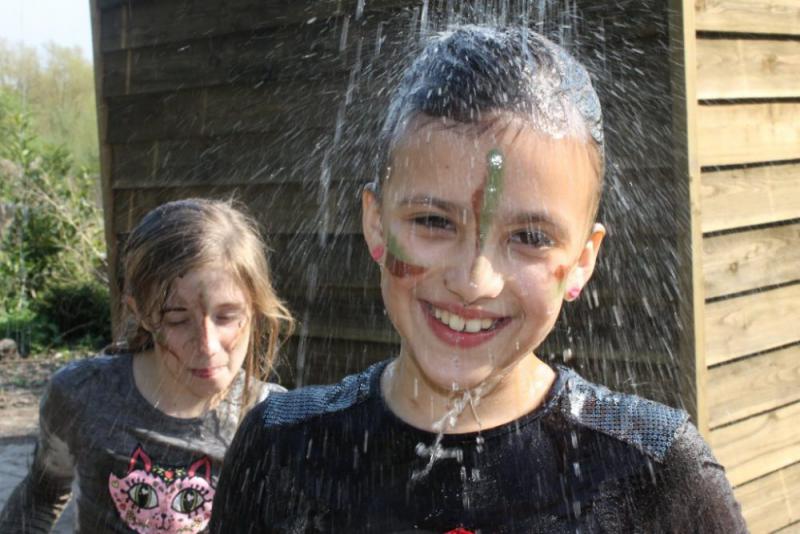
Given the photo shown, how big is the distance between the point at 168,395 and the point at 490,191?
142 centimetres

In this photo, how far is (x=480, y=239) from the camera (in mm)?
1495

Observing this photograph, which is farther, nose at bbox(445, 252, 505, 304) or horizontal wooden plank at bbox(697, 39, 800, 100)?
horizontal wooden plank at bbox(697, 39, 800, 100)

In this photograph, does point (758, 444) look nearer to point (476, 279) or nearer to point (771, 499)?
point (771, 499)

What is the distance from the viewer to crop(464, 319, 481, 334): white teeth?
1.53m

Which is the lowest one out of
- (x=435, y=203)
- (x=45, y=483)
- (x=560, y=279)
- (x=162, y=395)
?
(x=45, y=483)

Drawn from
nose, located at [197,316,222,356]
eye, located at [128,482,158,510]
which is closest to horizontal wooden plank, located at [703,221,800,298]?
nose, located at [197,316,222,356]

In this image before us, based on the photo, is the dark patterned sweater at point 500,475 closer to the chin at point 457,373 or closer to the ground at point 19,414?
the chin at point 457,373

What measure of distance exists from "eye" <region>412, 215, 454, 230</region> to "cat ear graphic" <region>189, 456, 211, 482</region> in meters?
1.22

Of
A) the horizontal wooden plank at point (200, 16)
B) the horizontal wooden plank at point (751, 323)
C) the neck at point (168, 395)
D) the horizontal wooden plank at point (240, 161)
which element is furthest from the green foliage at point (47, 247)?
the neck at point (168, 395)

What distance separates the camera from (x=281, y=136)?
15.1ft

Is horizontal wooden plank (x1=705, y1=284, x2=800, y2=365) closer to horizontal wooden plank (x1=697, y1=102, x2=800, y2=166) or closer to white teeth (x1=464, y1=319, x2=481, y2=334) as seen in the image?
horizontal wooden plank (x1=697, y1=102, x2=800, y2=166)

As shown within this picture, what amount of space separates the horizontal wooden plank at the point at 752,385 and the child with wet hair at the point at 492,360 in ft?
6.87

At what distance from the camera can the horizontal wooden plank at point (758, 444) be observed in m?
3.62

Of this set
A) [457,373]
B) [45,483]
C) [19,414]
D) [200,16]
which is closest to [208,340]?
[45,483]
